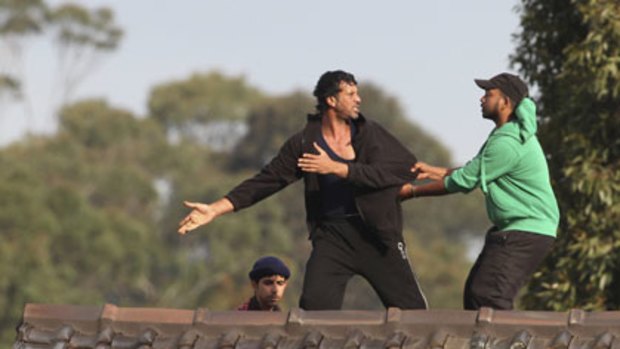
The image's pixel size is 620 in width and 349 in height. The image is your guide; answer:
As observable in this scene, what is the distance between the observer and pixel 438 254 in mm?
89000

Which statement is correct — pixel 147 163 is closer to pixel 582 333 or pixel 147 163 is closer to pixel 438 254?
pixel 438 254

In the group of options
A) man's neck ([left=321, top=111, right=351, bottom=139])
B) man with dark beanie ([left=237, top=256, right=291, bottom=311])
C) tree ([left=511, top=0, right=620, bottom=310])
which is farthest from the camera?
tree ([left=511, top=0, right=620, bottom=310])

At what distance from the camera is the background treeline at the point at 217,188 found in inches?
731

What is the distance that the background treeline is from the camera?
1858 centimetres

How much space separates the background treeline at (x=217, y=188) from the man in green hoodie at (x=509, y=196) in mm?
Result: 8108

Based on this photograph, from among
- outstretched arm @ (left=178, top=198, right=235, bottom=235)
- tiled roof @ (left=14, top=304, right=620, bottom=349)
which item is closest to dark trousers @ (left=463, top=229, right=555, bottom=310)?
tiled roof @ (left=14, top=304, right=620, bottom=349)

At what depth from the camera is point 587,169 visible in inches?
728

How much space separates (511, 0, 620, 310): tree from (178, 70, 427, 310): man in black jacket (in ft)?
24.5

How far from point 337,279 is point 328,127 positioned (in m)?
0.82

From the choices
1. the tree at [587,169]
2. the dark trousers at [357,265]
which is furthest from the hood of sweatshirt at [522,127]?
the tree at [587,169]

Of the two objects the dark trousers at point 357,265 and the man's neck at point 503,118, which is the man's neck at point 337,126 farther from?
the man's neck at point 503,118

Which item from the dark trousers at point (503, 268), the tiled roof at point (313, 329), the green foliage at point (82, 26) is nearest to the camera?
the tiled roof at point (313, 329)

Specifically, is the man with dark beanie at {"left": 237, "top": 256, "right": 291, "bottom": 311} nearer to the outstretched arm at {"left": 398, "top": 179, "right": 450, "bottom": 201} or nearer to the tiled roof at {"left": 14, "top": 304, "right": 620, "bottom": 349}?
the outstretched arm at {"left": 398, "top": 179, "right": 450, "bottom": 201}

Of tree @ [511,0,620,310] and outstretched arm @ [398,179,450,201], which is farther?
tree @ [511,0,620,310]
